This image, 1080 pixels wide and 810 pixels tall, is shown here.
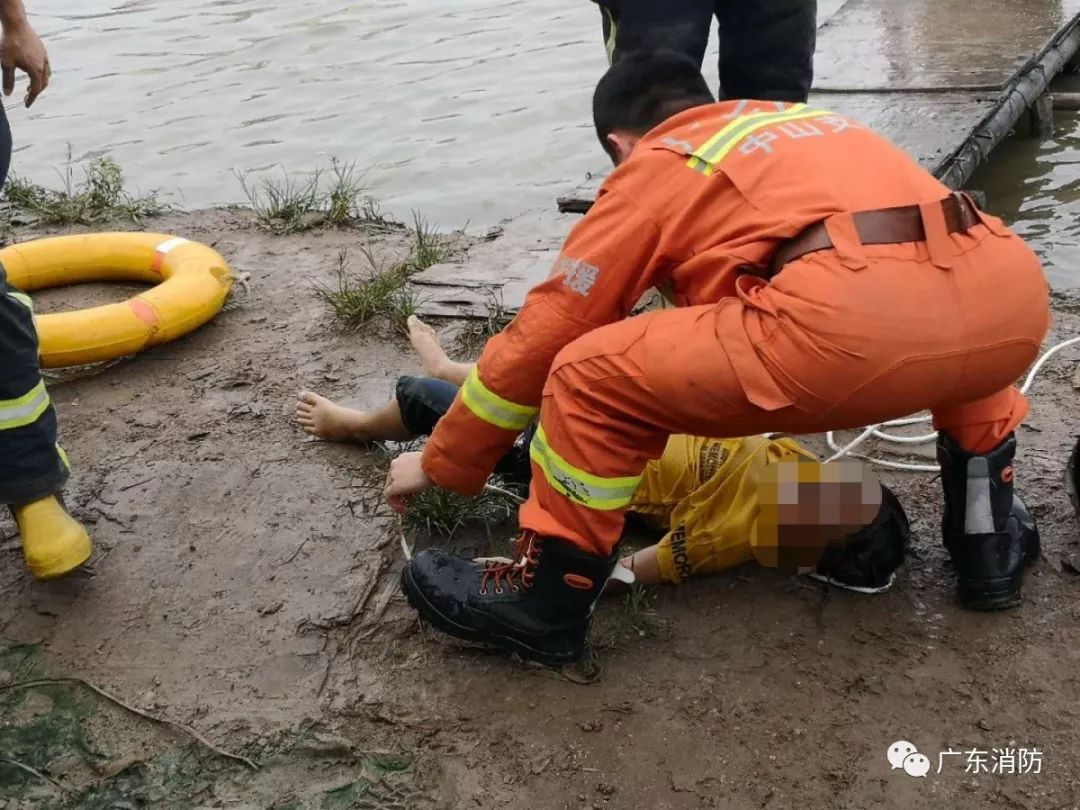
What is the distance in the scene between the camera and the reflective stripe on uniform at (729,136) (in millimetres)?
2253

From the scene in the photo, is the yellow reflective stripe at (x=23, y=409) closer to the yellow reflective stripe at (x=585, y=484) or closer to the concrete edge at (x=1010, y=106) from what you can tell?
the yellow reflective stripe at (x=585, y=484)

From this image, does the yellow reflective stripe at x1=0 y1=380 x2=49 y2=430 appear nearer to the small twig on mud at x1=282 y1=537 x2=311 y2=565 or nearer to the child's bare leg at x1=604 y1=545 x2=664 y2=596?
the small twig on mud at x1=282 y1=537 x2=311 y2=565

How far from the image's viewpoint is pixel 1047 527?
2.83m

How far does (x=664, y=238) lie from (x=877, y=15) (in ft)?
21.3

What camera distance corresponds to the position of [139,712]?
99.7 inches

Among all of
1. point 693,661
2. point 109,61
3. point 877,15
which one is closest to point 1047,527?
point 693,661

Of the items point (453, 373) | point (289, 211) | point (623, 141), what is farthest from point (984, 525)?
point (289, 211)

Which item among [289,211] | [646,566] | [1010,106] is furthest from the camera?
[1010,106]

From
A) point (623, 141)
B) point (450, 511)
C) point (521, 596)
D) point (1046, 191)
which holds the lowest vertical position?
point (1046, 191)

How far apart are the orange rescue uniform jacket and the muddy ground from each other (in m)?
0.67

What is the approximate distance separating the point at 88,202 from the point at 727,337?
5068 millimetres

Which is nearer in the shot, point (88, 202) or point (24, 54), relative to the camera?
point (24, 54)

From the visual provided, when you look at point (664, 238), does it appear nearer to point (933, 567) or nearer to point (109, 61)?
point (933, 567)

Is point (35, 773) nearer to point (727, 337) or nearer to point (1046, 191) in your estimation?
point (727, 337)
